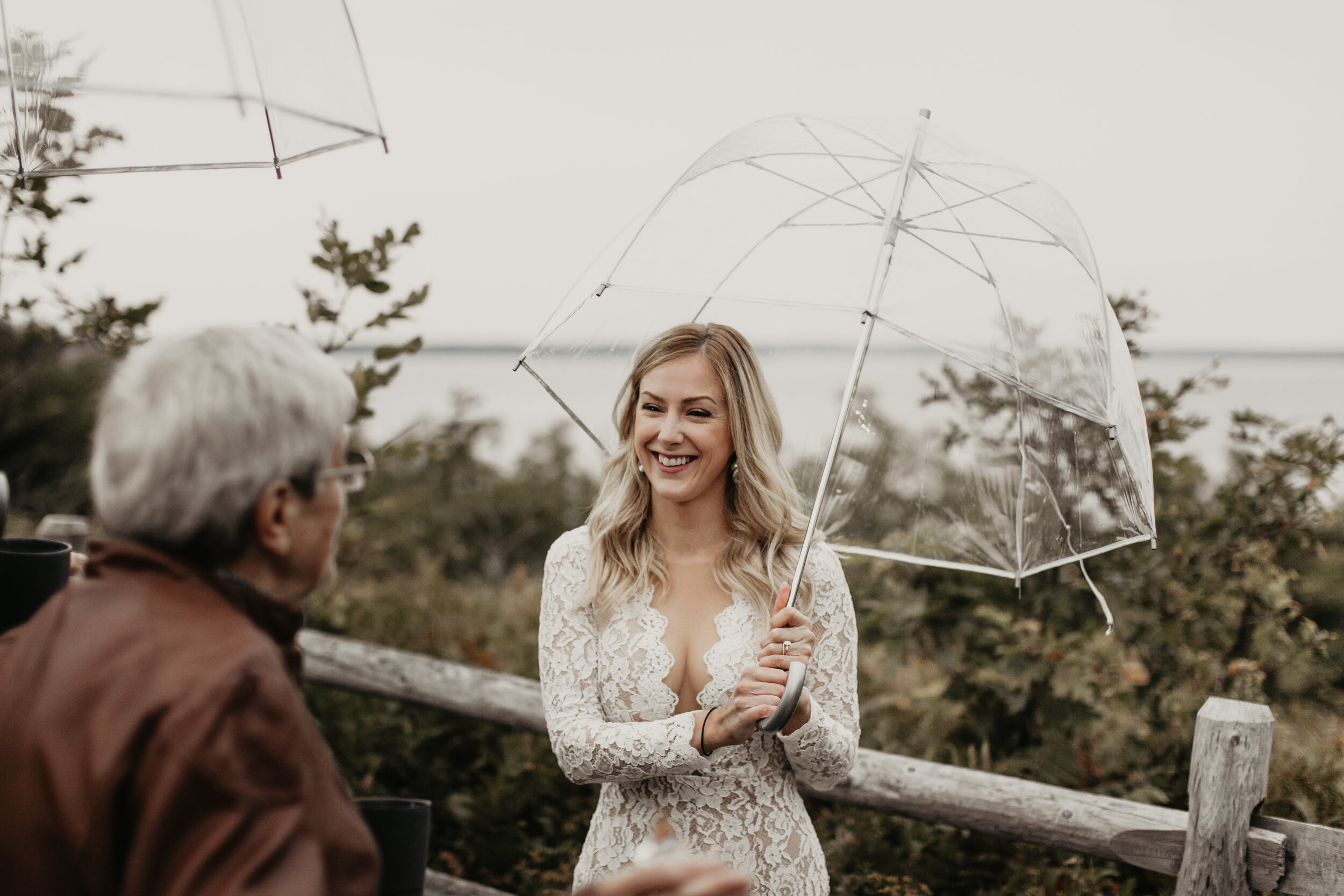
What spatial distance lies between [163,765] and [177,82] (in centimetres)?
196

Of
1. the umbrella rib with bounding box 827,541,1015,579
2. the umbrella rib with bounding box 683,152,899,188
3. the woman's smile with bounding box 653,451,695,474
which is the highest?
the umbrella rib with bounding box 683,152,899,188

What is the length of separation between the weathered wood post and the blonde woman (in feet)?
4.13

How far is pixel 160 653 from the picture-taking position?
3.53 feet

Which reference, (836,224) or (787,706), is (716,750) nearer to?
(787,706)

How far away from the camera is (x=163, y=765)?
102cm

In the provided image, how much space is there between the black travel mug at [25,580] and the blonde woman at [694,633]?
1091 millimetres

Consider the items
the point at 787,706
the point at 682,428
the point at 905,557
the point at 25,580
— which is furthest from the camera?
the point at 905,557

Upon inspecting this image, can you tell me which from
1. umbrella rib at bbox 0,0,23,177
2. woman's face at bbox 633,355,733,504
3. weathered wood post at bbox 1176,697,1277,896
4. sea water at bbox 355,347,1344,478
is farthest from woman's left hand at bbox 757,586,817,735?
umbrella rib at bbox 0,0,23,177

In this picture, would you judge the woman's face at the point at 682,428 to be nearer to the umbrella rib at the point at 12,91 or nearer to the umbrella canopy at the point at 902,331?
the umbrella canopy at the point at 902,331

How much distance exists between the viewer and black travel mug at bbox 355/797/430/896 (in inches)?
56.5

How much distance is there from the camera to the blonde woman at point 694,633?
242cm

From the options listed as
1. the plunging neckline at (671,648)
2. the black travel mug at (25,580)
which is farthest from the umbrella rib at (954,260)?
the black travel mug at (25,580)

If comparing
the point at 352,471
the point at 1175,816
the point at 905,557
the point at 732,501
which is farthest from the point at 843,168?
the point at 1175,816

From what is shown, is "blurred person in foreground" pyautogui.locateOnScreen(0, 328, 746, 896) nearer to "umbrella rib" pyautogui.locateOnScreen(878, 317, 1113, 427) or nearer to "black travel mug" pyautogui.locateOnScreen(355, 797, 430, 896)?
"black travel mug" pyautogui.locateOnScreen(355, 797, 430, 896)
